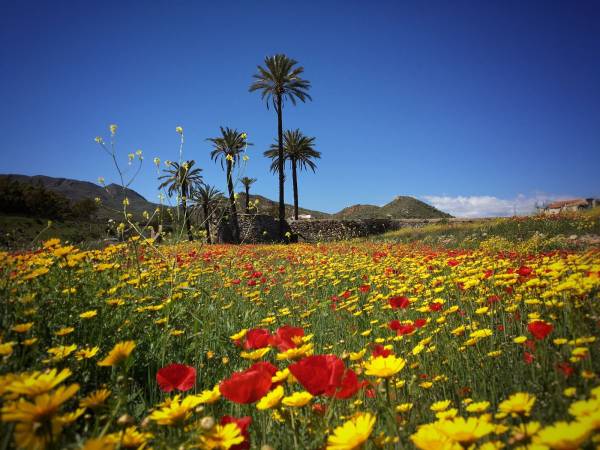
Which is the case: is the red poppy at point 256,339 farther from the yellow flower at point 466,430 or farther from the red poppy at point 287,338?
the yellow flower at point 466,430

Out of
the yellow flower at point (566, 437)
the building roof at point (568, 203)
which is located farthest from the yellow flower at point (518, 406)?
the building roof at point (568, 203)

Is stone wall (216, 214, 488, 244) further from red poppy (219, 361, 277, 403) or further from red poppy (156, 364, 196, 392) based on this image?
red poppy (219, 361, 277, 403)

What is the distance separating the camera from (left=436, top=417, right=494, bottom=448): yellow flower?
0.75 meters

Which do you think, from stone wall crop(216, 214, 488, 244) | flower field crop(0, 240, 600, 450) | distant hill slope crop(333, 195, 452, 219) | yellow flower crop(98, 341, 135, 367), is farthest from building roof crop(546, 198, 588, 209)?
yellow flower crop(98, 341, 135, 367)

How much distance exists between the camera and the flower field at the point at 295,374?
82cm

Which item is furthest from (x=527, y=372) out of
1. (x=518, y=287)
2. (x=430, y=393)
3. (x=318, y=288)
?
(x=318, y=288)

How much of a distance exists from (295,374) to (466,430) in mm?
401

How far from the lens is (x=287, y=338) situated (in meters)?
1.28

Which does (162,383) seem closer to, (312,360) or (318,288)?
(312,360)

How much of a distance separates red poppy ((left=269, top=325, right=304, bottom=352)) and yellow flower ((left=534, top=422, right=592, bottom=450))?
738mm

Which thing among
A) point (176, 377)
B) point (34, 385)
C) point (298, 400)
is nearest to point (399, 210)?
point (176, 377)

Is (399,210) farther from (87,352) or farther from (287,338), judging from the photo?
(87,352)

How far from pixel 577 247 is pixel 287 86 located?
18.5 meters

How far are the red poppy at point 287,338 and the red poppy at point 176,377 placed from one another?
30 centimetres
